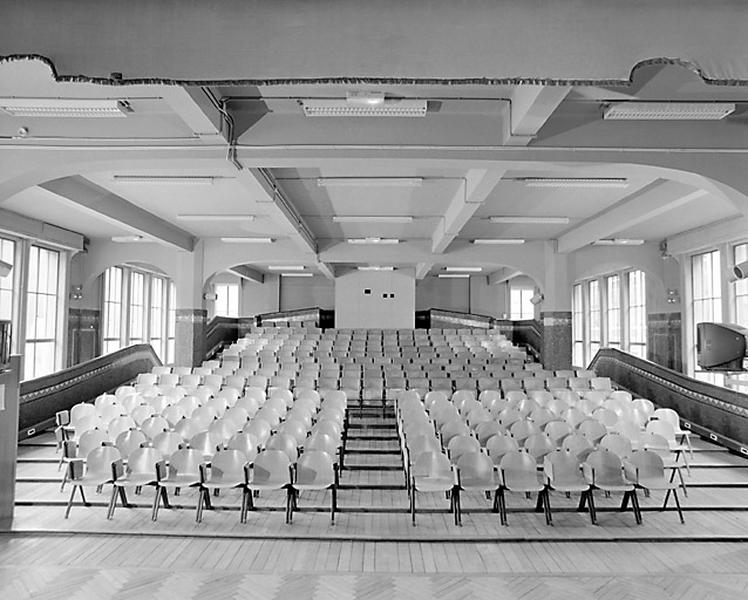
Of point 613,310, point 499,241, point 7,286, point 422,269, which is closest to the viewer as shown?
point 7,286

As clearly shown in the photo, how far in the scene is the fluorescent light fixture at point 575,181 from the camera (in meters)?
9.10

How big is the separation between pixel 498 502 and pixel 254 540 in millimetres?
2516

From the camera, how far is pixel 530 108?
5223mm

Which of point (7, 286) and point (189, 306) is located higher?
point (7, 286)

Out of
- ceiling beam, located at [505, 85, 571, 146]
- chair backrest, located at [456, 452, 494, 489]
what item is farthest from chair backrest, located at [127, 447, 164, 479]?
ceiling beam, located at [505, 85, 571, 146]

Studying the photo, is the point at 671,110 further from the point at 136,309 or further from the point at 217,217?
the point at 136,309

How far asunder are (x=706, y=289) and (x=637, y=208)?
185 inches

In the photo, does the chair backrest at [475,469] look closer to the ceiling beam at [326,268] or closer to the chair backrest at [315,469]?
the chair backrest at [315,469]

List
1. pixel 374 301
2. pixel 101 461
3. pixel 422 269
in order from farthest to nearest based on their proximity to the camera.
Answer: pixel 374 301 → pixel 422 269 → pixel 101 461

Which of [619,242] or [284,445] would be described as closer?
[284,445]

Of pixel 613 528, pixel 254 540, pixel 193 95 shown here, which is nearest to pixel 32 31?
pixel 193 95

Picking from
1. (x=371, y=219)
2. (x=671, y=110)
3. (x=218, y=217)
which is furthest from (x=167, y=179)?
(x=671, y=110)

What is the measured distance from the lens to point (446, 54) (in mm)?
1962

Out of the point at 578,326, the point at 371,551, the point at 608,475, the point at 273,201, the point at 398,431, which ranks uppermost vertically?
the point at 273,201
